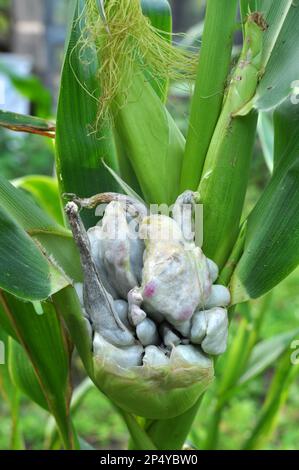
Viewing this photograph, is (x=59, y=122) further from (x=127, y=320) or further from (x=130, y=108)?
(x=127, y=320)

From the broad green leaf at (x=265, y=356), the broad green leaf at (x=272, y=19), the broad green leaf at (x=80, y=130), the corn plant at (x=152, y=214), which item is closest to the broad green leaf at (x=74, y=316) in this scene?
the corn plant at (x=152, y=214)

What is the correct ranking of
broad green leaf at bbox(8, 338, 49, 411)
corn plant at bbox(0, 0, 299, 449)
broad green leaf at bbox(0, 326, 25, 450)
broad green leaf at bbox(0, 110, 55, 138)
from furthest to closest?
broad green leaf at bbox(0, 326, 25, 450)
broad green leaf at bbox(8, 338, 49, 411)
broad green leaf at bbox(0, 110, 55, 138)
corn plant at bbox(0, 0, 299, 449)

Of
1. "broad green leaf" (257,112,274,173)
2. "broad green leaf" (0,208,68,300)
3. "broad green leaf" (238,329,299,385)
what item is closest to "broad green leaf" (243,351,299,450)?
"broad green leaf" (238,329,299,385)

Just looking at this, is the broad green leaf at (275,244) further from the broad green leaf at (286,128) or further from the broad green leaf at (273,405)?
the broad green leaf at (273,405)

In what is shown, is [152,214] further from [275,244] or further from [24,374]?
[24,374]

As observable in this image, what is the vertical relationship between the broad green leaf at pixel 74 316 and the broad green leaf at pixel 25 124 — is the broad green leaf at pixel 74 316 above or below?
below

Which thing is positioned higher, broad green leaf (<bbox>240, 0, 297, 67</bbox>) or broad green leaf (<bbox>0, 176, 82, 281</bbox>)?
broad green leaf (<bbox>240, 0, 297, 67</bbox>)

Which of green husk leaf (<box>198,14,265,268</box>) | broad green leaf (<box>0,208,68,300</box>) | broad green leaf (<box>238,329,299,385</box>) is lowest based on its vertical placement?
broad green leaf (<box>238,329,299,385</box>)

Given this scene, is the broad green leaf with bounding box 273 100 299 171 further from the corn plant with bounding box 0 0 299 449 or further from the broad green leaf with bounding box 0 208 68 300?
the broad green leaf with bounding box 0 208 68 300
